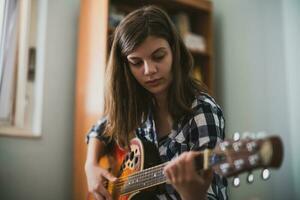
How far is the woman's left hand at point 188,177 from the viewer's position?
2.92 ft

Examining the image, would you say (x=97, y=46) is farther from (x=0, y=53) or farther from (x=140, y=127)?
(x=140, y=127)

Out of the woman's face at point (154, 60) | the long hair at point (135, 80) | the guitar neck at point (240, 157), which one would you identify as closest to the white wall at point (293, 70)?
the long hair at point (135, 80)

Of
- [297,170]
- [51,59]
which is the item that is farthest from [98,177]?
[297,170]

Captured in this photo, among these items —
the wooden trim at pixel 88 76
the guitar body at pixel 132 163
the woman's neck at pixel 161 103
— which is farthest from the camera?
the wooden trim at pixel 88 76

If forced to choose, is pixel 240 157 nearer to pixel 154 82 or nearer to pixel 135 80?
pixel 154 82

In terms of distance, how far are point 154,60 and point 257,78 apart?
104 centimetres

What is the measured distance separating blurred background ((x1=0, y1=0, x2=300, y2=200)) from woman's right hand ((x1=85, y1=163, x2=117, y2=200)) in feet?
1.53

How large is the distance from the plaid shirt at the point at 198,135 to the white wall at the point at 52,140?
0.84m

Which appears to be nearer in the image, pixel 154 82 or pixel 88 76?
pixel 154 82

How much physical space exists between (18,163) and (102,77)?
23.2 inches

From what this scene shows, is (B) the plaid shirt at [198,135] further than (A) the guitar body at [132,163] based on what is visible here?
No

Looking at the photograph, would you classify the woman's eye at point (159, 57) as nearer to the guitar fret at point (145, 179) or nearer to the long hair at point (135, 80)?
the long hair at point (135, 80)

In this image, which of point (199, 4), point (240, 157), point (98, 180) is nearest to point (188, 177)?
point (240, 157)

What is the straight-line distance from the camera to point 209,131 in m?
1.04
